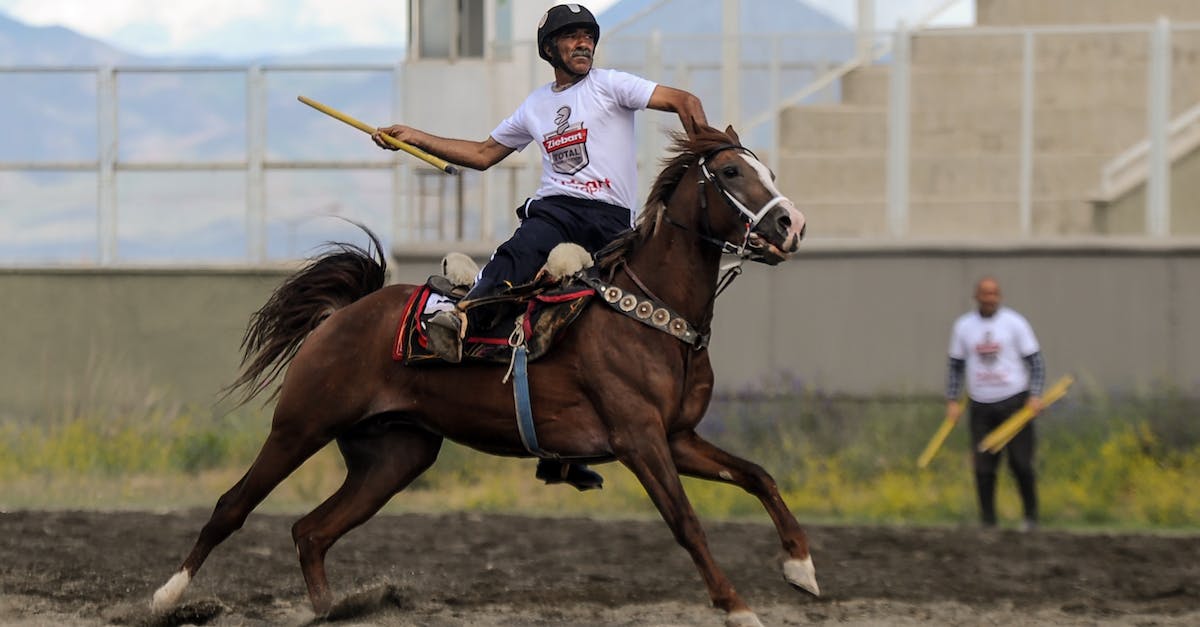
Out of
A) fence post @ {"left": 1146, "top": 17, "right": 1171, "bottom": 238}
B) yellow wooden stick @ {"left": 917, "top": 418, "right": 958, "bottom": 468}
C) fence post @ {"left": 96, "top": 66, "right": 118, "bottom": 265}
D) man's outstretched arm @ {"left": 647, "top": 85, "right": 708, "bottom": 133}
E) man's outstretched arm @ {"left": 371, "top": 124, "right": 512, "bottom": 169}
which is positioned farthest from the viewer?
fence post @ {"left": 96, "top": 66, "right": 118, "bottom": 265}

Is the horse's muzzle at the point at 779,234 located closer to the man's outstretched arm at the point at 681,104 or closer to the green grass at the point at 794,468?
the man's outstretched arm at the point at 681,104

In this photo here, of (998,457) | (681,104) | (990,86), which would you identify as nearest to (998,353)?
(998,457)

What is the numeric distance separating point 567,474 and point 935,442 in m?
6.00

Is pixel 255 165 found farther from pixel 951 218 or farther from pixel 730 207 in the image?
pixel 730 207

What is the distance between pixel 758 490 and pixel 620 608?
1872 mm

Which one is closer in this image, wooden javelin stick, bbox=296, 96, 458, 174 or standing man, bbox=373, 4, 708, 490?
standing man, bbox=373, 4, 708, 490

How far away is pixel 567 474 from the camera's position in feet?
27.4

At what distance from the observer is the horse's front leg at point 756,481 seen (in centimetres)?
760

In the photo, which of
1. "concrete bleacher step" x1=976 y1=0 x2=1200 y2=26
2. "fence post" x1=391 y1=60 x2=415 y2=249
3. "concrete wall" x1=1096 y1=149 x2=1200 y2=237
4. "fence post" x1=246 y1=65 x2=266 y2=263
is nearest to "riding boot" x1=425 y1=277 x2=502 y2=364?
"fence post" x1=391 y1=60 x2=415 y2=249

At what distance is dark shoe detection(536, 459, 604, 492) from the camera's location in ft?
27.3

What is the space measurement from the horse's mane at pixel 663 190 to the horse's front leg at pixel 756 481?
0.83 m

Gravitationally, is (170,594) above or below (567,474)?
below

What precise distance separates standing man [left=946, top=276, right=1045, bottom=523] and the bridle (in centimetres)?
536

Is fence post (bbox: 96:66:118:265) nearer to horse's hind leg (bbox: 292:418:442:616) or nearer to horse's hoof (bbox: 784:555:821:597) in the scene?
horse's hind leg (bbox: 292:418:442:616)
